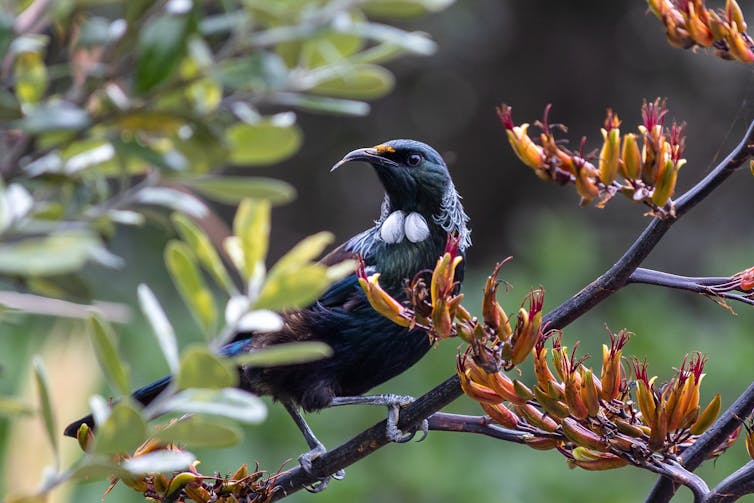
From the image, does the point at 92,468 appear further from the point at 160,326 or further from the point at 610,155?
the point at 610,155

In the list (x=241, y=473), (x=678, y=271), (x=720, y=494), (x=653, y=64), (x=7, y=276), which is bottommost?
(x=678, y=271)

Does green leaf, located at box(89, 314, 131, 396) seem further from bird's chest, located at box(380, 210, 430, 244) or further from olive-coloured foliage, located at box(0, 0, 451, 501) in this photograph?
bird's chest, located at box(380, 210, 430, 244)

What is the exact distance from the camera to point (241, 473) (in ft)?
5.41

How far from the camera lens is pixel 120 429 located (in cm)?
80

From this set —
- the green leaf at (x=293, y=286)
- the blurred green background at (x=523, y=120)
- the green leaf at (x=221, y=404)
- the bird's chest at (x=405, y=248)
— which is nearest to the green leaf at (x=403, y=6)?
the green leaf at (x=293, y=286)

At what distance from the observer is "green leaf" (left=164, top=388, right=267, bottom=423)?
84cm

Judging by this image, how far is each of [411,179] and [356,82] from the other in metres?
1.59

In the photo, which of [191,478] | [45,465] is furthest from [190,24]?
[191,478]

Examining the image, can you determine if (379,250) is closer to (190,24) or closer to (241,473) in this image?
(241,473)

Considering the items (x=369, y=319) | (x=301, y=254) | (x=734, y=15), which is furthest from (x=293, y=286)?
(x=369, y=319)

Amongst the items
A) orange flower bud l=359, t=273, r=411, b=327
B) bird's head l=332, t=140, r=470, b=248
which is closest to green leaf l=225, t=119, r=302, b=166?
orange flower bud l=359, t=273, r=411, b=327

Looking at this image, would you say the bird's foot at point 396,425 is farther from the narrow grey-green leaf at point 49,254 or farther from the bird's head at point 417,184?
the narrow grey-green leaf at point 49,254

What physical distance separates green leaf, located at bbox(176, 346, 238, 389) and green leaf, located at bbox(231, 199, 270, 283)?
12cm

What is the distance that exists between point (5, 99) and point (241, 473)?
0.93 metres
